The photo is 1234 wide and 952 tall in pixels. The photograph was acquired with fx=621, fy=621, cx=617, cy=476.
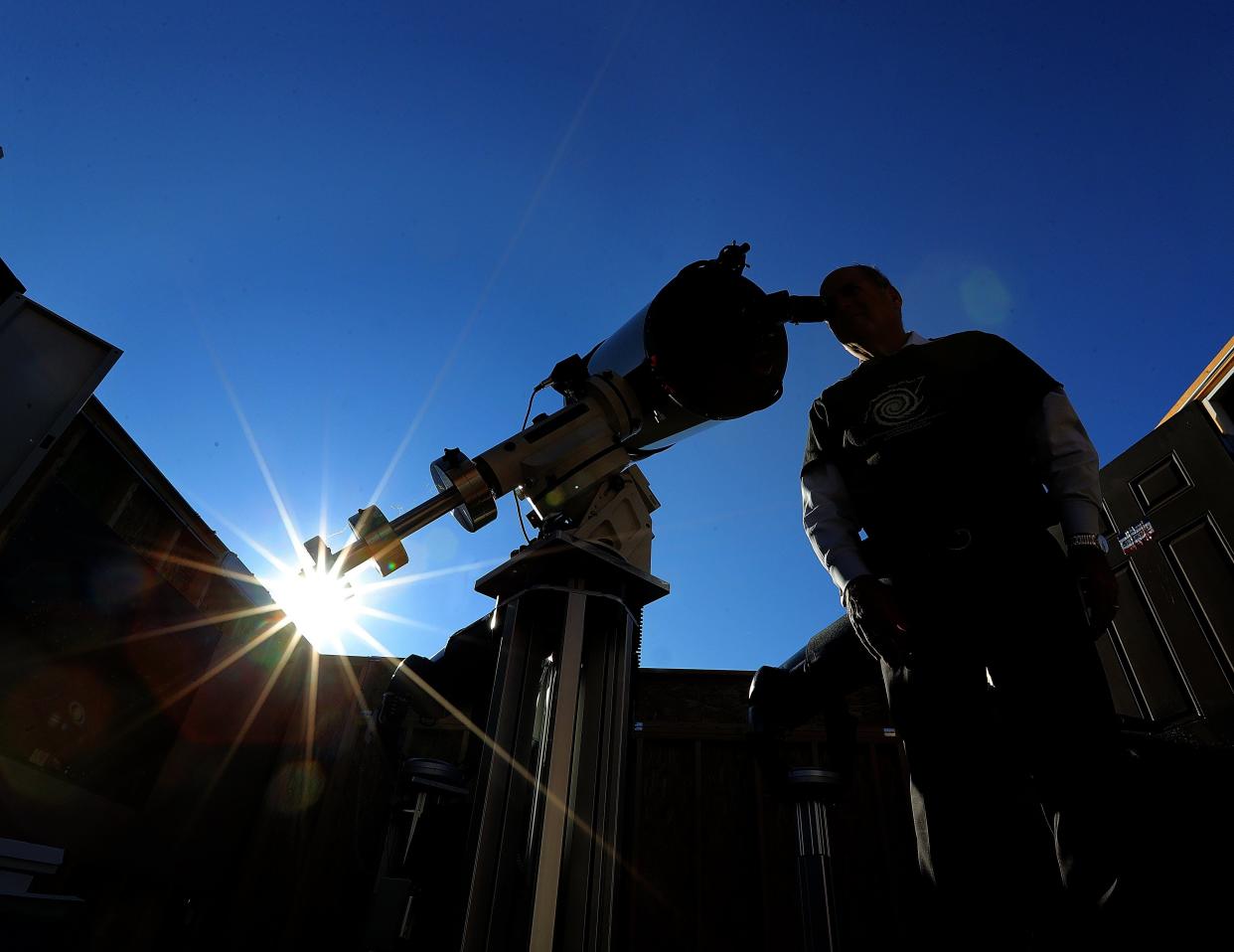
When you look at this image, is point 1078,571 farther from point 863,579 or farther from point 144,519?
point 144,519

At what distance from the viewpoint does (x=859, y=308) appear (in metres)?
2.18

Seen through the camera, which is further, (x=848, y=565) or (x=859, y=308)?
(x=859, y=308)

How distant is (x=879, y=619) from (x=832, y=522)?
15.1 inches

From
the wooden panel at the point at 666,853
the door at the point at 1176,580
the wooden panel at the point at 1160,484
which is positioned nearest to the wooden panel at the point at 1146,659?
the door at the point at 1176,580

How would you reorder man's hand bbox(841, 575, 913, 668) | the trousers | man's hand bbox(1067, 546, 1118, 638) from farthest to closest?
man's hand bbox(841, 575, 913, 668) < man's hand bbox(1067, 546, 1118, 638) < the trousers

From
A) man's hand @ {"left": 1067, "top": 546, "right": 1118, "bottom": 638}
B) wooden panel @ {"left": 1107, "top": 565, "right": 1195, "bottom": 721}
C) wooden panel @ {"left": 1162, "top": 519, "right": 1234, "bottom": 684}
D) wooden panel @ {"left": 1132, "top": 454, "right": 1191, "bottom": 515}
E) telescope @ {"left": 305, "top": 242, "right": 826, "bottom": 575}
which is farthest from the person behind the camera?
wooden panel @ {"left": 1132, "top": 454, "right": 1191, "bottom": 515}

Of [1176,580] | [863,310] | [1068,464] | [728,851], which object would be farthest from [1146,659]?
[728,851]

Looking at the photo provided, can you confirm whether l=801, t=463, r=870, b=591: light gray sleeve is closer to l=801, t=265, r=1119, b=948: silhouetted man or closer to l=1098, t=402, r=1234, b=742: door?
l=801, t=265, r=1119, b=948: silhouetted man

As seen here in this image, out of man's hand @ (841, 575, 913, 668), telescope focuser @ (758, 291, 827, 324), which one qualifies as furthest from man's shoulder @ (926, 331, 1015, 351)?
man's hand @ (841, 575, 913, 668)

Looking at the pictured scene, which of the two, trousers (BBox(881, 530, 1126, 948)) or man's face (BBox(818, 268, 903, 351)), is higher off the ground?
man's face (BBox(818, 268, 903, 351))

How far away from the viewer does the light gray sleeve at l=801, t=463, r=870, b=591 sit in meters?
1.70

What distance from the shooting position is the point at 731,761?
15.6 ft

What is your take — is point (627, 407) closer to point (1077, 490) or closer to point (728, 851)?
point (1077, 490)

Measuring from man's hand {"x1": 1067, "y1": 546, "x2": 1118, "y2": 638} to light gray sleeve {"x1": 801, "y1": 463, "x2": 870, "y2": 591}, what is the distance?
46 cm
